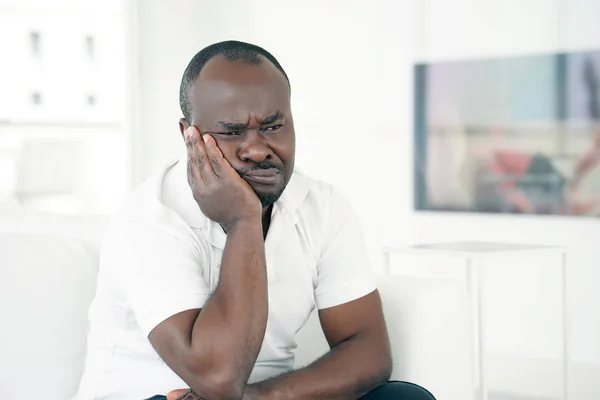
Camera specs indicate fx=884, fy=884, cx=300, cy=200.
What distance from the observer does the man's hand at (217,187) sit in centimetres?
149

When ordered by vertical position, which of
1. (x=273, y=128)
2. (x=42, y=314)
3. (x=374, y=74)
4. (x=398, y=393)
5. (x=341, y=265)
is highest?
(x=374, y=74)

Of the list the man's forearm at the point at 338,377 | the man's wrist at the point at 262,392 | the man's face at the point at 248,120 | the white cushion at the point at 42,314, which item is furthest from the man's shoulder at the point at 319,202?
the white cushion at the point at 42,314

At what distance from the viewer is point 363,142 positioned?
16.1 feet

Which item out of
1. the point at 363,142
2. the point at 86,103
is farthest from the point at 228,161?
the point at 86,103

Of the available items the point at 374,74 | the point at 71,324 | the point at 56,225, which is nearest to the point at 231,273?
the point at 71,324

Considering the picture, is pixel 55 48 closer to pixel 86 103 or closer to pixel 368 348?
pixel 86 103

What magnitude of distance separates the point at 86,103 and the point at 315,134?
1640 millimetres

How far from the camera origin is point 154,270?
4.70 ft

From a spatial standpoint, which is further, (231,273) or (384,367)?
(384,367)

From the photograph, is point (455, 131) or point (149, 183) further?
point (455, 131)

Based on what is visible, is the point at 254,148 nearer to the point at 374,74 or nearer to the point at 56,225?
the point at 56,225

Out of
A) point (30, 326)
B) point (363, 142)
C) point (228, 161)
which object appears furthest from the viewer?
point (363, 142)

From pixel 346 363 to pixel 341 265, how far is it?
199 mm

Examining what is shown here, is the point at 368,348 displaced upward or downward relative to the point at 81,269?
downward
